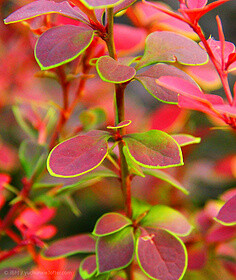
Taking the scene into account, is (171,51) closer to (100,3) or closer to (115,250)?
(100,3)

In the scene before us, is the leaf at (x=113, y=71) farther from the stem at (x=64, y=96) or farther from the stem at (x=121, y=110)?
the stem at (x=64, y=96)

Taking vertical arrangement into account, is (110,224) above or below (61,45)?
below

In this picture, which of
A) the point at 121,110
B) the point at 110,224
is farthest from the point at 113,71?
the point at 110,224

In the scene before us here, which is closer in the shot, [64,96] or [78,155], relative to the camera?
[78,155]

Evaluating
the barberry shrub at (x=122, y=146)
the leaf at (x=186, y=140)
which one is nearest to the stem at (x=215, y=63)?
the barberry shrub at (x=122, y=146)

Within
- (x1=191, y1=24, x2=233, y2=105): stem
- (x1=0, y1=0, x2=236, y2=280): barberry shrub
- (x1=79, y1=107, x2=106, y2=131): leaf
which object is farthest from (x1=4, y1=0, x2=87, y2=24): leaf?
(x1=79, y1=107, x2=106, y2=131): leaf
